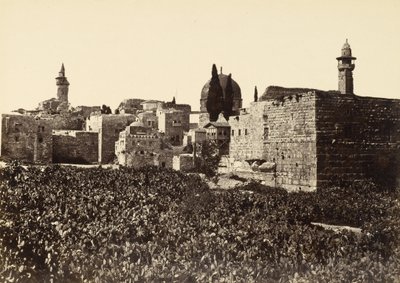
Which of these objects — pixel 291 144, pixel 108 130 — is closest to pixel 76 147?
pixel 108 130

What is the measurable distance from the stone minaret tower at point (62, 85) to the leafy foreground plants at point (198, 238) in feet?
164

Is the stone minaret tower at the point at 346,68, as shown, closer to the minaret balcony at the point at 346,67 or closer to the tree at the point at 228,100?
the minaret balcony at the point at 346,67

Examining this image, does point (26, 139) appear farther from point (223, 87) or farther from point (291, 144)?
point (291, 144)

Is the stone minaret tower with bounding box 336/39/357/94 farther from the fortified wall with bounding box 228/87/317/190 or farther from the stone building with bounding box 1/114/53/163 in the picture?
the stone building with bounding box 1/114/53/163

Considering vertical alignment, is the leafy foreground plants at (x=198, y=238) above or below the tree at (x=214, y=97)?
below

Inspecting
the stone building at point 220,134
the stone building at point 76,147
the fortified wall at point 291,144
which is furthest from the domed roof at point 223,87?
the fortified wall at point 291,144

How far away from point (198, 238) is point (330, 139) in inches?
349

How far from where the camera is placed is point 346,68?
35.5m

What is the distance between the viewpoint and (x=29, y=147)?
128 feet

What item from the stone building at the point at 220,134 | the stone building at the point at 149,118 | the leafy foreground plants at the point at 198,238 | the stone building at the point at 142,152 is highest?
the stone building at the point at 149,118

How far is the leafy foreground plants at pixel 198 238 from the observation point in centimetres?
883

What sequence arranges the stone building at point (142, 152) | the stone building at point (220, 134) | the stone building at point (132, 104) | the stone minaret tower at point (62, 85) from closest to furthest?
the stone building at point (142, 152) < the stone building at point (220, 134) < the stone building at point (132, 104) < the stone minaret tower at point (62, 85)

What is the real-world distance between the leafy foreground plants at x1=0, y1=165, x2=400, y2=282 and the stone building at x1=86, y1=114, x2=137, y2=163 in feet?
87.7

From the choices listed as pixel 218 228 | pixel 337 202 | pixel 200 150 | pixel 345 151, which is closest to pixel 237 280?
pixel 218 228
